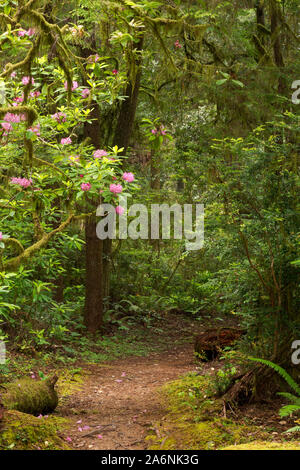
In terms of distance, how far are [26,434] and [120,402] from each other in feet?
7.48

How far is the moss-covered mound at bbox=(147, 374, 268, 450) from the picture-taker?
13.7 ft

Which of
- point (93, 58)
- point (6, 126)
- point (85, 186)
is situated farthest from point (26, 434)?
point (93, 58)

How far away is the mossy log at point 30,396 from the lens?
482 cm

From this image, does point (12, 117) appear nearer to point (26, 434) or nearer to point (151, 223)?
point (26, 434)

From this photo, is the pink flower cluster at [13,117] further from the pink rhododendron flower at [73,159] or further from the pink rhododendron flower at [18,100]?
the pink rhododendron flower at [73,159]

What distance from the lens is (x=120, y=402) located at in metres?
6.14

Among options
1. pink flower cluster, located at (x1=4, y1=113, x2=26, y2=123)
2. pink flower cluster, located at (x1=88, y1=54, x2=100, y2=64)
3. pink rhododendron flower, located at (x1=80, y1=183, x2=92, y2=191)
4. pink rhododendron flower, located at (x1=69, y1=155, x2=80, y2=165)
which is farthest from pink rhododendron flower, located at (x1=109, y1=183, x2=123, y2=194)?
pink flower cluster, located at (x1=88, y1=54, x2=100, y2=64)

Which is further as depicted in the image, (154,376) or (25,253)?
(154,376)

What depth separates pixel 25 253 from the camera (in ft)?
16.1

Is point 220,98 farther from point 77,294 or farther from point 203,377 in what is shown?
point 203,377

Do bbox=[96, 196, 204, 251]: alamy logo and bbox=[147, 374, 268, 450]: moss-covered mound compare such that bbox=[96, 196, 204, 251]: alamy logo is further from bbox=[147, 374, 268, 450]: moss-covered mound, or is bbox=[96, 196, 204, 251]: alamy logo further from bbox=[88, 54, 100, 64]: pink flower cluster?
bbox=[147, 374, 268, 450]: moss-covered mound
